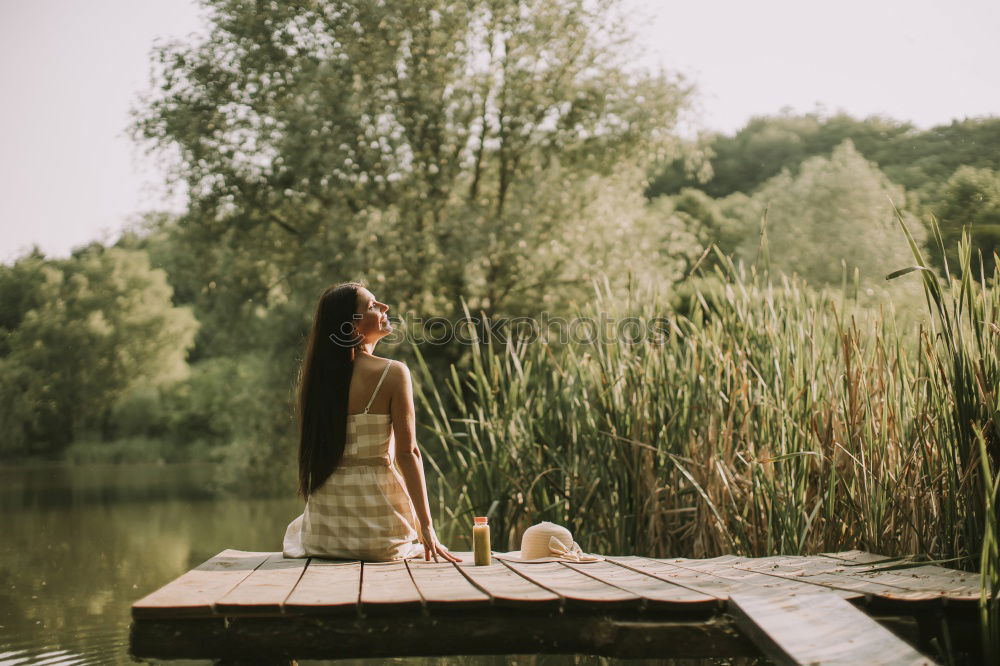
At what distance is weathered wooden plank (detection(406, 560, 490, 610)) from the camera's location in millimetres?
2098

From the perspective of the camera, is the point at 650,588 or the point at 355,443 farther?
the point at 355,443

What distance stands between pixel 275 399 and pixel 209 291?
1.97 meters

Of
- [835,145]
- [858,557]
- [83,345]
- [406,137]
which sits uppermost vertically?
[835,145]

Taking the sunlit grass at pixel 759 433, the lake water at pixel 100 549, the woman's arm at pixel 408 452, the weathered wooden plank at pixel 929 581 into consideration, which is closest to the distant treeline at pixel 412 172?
the lake water at pixel 100 549

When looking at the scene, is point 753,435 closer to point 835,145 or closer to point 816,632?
point 816,632

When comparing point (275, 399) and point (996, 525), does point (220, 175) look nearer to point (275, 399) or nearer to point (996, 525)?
point (275, 399)

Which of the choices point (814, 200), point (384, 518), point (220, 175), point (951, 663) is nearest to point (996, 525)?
point (951, 663)

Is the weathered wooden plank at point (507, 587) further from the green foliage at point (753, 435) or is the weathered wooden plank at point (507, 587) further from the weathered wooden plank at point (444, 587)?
the green foliage at point (753, 435)

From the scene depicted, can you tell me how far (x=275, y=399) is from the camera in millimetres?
12852

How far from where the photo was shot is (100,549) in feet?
30.3

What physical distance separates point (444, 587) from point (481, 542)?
0.43 meters

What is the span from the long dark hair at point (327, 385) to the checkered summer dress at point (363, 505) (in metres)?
0.04

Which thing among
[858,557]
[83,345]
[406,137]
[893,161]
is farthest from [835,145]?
[83,345]

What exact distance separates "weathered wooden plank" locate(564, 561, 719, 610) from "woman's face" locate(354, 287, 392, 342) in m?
0.96
